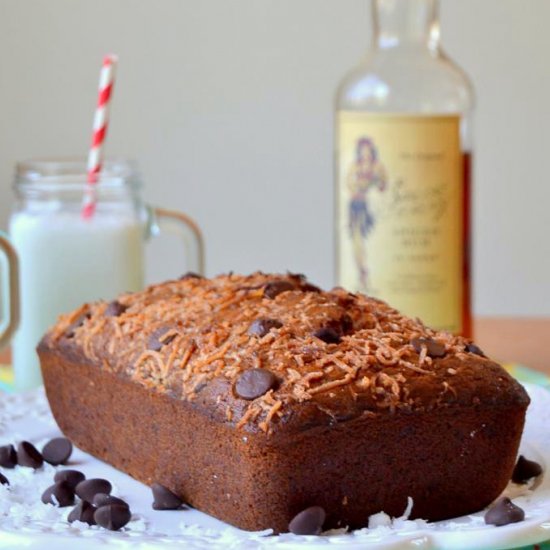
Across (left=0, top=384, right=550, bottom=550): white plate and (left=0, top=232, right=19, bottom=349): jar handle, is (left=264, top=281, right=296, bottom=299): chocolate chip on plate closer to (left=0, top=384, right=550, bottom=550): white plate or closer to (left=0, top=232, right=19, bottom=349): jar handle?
(left=0, top=384, right=550, bottom=550): white plate

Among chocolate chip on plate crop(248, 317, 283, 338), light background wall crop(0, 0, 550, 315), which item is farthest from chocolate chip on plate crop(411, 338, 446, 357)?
light background wall crop(0, 0, 550, 315)

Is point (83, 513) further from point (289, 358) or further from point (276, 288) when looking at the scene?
point (276, 288)

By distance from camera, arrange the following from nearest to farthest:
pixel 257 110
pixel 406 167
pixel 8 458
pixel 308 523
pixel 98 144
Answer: pixel 308 523
pixel 8 458
pixel 98 144
pixel 406 167
pixel 257 110

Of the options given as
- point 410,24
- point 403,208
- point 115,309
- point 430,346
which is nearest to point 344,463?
point 430,346

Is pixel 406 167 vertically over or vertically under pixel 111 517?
over

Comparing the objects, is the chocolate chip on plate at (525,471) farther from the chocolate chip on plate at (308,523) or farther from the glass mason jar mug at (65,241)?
the glass mason jar mug at (65,241)

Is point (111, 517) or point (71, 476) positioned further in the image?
point (71, 476)
